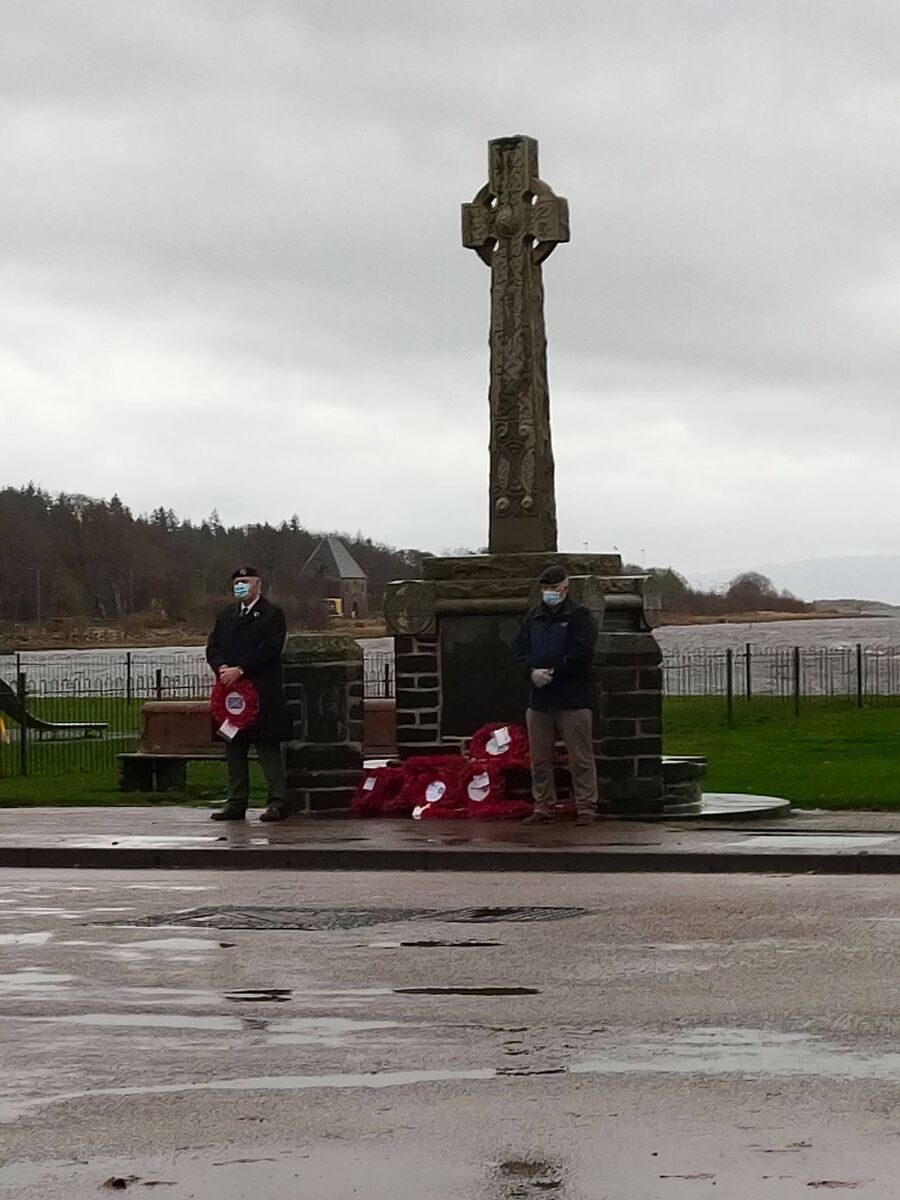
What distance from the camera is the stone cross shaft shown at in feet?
65.1

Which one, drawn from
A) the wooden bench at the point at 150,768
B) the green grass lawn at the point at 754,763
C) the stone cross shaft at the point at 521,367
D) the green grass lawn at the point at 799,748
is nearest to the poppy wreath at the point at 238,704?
the stone cross shaft at the point at 521,367

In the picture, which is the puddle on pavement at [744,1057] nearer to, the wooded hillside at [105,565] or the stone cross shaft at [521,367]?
the stone cross shaft at [521,367]

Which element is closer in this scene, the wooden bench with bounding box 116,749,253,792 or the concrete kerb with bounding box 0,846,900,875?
the concrete kerb with bounding box 0,846,900,875

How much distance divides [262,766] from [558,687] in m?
2.68

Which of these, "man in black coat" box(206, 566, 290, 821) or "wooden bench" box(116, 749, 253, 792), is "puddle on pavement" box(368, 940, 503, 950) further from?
"wooden bench" box(116, 749, 253, 792)

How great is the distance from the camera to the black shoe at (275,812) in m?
18.6

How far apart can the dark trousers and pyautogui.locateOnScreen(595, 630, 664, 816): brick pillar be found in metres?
2.65

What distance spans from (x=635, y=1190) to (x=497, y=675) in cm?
1355

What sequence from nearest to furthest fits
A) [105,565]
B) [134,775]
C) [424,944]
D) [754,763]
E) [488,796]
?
1. [424,944]
2. [488,796]
3. [134,775]
4. [754,763]
5. [105,565]

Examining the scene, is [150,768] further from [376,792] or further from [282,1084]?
[282,1084]

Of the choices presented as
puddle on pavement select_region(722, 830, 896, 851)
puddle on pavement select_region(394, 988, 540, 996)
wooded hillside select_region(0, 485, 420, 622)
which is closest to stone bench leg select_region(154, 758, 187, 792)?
puddle on pavement select_region(722, 830, 896, 851)

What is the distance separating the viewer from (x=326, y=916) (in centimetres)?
1245

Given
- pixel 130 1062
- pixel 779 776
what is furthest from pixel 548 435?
pixel 130 1062

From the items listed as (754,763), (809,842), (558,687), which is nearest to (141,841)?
(558,687)
